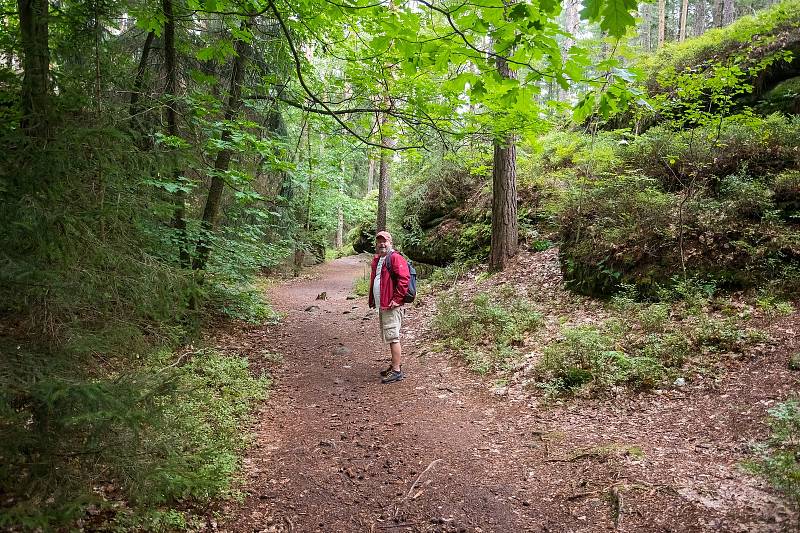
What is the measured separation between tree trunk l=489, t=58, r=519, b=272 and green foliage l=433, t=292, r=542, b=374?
7.51 feet

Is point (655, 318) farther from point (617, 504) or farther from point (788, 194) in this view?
point (617, 504)

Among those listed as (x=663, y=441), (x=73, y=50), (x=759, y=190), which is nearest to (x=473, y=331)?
(x=663, y=441)

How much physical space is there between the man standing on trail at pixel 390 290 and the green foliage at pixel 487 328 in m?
1.40

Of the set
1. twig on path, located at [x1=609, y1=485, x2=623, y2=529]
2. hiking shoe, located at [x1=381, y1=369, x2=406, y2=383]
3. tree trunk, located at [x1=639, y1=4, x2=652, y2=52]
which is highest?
tree trunk, located at [x1=639, y1=4, x2=652, y2=52]

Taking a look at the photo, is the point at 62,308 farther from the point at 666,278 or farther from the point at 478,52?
the point at 666,278

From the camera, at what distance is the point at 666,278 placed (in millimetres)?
7434

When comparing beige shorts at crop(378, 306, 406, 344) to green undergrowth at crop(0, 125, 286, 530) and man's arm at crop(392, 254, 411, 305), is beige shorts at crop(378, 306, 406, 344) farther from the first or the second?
green undergrowth at crop(0, 125, 286, 530)

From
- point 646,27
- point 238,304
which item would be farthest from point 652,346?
point 646,27

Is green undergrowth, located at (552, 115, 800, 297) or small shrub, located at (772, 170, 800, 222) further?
small shrub, located at (772, 170, 800, 222)

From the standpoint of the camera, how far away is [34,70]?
3025 mm

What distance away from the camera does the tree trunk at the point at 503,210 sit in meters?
11.3

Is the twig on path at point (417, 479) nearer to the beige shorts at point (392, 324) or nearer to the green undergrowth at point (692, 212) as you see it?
the beige shorts at point (392, 324)


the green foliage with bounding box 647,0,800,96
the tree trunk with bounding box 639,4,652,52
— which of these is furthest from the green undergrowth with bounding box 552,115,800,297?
the tree trunk with bounding box 639,4,652,52

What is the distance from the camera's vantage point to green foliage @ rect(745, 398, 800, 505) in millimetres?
3146
